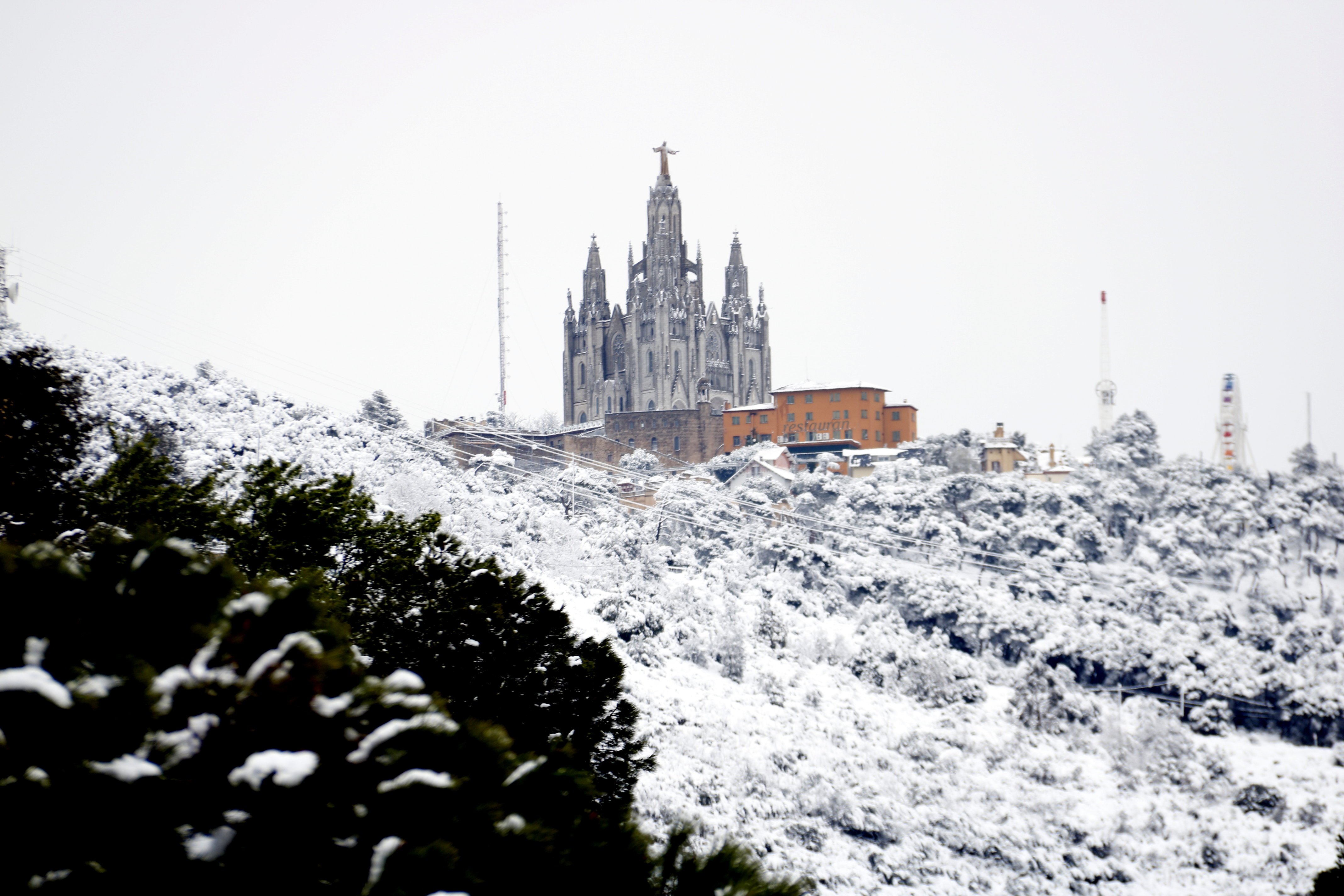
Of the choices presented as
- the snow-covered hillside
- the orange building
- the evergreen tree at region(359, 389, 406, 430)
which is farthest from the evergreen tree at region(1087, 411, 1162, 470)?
the evergreen tree at region(359, 389, 406, 430)

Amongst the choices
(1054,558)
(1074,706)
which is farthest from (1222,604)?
(1074,706)

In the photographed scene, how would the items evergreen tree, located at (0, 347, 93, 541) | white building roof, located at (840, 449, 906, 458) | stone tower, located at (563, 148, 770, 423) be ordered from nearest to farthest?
1. evergreen tree, located at (0, 347, 93, 541)
2. white building roof, located at (840, 449, 906, 458)
3. stone tower, located at (563, 148, 770, 423)

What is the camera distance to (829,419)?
91062mm

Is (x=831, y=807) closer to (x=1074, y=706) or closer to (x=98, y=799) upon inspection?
(x=1074, y=706)

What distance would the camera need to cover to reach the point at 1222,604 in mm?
56188

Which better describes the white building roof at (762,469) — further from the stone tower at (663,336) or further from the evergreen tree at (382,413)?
the stone tower at (663,336)

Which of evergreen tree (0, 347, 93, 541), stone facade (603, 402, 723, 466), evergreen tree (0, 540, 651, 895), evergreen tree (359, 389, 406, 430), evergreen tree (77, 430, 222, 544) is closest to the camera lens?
evergreen tree (0, 540, 651, 895)

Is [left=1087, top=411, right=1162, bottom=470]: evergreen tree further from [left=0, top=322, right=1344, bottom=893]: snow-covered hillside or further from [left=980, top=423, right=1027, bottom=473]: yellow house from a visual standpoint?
[left=980, top=423, right=1027, bottom=473]: yellow house

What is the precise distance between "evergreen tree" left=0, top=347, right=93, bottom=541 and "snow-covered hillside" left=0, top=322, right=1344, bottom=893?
8.86 metres

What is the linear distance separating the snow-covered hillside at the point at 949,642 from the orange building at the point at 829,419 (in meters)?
16.9

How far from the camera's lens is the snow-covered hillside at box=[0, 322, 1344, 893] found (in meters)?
29.5

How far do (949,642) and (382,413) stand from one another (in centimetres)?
3534

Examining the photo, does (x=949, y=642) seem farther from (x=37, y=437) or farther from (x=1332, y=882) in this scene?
(x=37, y=437)

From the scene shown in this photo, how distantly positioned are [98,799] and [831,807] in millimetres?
26241
